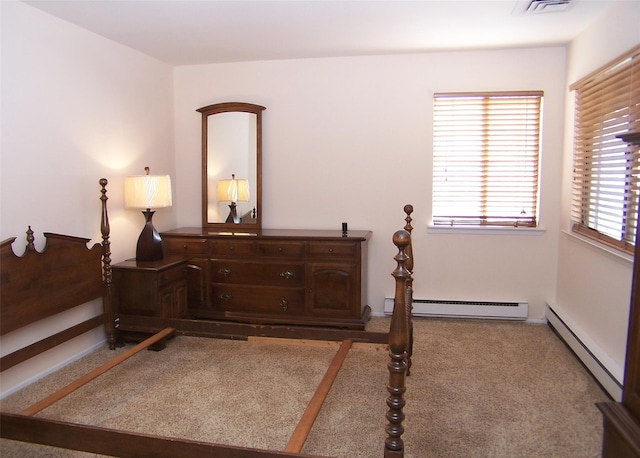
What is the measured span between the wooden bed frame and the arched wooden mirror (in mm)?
1306

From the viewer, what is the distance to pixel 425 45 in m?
4.05

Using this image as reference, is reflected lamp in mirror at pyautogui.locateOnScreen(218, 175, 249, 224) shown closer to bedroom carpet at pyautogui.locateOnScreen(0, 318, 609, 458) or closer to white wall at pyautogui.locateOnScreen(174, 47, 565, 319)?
white wall at pyautogui.locateOnScreen(174, 47, 565, 319)

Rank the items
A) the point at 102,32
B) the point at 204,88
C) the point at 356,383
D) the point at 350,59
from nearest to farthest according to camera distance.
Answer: the point at 356,383
the point at 102,32
the point at 350,59
the point at 204,88

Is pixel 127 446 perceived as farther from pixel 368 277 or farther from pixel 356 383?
pixel 368 277

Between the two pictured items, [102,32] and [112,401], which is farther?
[102,32]

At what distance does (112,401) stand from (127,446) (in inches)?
42.7

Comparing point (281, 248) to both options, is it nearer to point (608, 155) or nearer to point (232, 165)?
point (232, 165)

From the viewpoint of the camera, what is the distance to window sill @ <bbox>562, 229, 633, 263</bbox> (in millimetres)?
2808

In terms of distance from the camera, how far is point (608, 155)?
3.21 meters

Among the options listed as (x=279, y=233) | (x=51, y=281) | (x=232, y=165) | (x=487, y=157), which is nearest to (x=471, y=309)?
(x=487, y=157)

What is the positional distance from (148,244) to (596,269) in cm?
346

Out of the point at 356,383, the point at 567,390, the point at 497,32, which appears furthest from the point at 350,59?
the point at 567,390

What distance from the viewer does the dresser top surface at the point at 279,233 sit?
13.4 feet

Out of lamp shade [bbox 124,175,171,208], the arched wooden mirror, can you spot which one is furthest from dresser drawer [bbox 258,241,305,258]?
lamp shade [bbox 124,175,171,208]
